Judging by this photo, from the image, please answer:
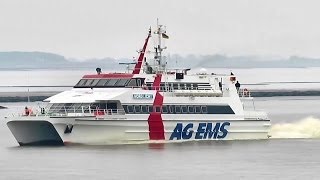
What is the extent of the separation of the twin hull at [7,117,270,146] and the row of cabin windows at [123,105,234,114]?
1.70 feet

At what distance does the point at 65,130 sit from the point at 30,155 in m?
2.80

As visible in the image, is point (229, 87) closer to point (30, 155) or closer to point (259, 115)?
point (259, 115)

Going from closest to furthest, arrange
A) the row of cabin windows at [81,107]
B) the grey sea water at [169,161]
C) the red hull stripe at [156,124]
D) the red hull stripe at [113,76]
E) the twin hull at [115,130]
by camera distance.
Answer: the grey sea water at [169,161], the twin hull at [115,130], the row of cabin windows at [81,107], the red hull stripe at [156,124], the red hull stripe at [113,76]

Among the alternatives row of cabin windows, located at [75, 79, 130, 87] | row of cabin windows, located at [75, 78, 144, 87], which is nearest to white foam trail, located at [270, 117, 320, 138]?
row of cabin windows, located at [75, 78, 144, 87]

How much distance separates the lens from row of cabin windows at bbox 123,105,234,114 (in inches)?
2344

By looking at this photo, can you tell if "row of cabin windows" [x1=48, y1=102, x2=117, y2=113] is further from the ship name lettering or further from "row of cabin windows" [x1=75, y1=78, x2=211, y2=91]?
the ship name lettering

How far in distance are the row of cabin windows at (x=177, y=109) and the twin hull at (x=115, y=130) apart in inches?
20.4

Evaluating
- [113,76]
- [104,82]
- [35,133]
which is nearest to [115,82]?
[113,76]

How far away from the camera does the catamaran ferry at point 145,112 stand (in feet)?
194

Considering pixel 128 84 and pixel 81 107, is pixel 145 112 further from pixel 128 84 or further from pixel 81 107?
pixel 81 107

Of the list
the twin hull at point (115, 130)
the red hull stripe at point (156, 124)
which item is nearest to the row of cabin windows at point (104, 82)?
the red hull stripe at point (156, 124)

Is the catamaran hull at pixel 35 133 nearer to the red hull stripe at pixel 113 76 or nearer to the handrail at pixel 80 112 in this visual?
the handrail at pixel 80 112

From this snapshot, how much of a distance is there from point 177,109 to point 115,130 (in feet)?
12.4

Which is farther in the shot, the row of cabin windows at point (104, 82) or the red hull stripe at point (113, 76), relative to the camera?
the red hull stripe at point (113, 76)
